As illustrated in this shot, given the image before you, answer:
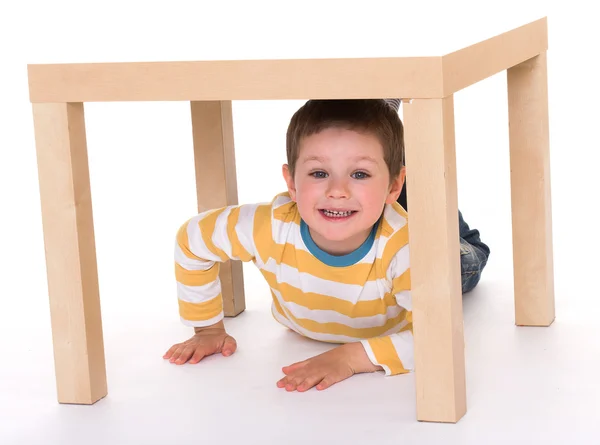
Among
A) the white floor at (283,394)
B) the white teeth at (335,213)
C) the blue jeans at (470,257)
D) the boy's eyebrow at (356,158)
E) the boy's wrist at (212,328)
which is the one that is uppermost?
the boy's eyebrow at (356,158)

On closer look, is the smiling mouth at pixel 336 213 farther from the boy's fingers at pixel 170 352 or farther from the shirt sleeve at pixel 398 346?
the boy's fingers at pixel 170 352

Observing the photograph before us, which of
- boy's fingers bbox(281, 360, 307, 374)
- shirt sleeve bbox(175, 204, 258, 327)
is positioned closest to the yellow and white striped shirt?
shirt sleeve bbox(175, 204, 258, 327)

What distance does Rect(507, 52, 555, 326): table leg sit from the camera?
83.1 inches

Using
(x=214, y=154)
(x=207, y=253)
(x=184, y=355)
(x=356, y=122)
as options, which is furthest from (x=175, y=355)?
(x=356, y=122)

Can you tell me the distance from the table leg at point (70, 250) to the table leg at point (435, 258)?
19.1 inches

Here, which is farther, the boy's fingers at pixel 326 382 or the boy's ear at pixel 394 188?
the boy's ear at pixel 394 188

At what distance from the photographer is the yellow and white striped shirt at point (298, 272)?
1.99 m

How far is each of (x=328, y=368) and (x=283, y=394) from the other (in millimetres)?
90

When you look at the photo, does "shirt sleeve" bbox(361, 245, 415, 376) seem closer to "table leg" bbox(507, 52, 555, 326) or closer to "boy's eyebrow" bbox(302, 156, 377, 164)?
"boy's eyebrow" bbox(302, 156, 377, 164)

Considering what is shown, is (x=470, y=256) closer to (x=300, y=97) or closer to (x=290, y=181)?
(x=290, y=181)

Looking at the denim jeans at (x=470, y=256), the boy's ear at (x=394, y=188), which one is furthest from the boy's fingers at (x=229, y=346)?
the denim jeans at (x=470, y=256)

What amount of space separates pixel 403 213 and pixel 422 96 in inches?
17.7

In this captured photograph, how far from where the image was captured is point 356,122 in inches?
75.2

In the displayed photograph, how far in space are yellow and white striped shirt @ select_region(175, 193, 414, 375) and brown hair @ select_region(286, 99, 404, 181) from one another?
0.31ft
